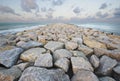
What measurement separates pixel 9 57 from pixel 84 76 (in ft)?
3.49

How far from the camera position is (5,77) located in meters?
1.57

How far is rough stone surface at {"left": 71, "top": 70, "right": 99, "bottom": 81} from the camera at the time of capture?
1.64 m

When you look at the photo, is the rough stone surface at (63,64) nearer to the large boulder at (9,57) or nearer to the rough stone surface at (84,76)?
the rough stone surface at (84,76)

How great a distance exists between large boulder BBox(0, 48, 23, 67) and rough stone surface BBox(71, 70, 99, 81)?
0.87 meters

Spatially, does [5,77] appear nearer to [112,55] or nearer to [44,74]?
[44,74]

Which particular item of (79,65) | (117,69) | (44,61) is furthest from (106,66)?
(44,61)

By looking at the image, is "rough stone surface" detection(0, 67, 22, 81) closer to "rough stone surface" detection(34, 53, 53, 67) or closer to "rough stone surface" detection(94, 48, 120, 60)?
"rough stone surface" detection(34, 53, 53, 67)

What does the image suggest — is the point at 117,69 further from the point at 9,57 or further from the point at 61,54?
the point at 9,57

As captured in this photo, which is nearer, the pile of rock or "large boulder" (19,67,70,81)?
"large boulder" (19,67,70,81)

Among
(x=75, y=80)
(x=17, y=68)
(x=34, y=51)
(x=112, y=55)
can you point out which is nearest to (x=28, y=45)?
(x=34, y=51)

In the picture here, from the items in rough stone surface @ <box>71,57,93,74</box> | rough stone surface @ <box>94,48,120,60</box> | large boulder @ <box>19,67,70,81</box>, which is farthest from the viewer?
rough stone surface @ <box>94,48,120,60</box>

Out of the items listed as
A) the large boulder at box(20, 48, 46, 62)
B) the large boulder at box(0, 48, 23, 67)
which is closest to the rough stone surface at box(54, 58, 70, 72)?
the large boulder at box(20, 48, 46, 62)

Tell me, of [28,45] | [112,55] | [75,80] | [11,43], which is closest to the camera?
[75,80]

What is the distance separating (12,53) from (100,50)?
1393mm
